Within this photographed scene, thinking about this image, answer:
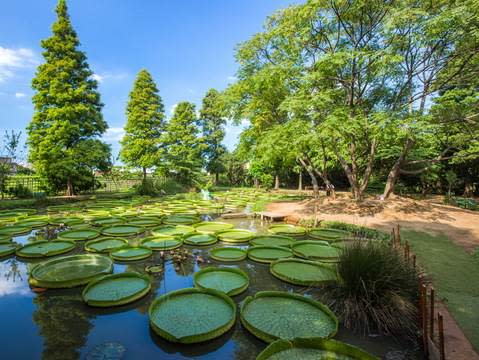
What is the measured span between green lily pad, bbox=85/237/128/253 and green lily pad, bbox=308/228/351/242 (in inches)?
191

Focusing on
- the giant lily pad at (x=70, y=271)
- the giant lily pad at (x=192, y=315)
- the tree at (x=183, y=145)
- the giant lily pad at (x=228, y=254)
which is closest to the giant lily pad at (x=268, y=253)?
the giant lily pad at (x=228, y=254)

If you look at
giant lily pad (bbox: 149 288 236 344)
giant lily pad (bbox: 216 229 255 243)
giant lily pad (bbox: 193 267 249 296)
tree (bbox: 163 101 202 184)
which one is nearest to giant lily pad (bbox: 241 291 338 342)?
giant lily pad (bbox: 149 288 236 344)

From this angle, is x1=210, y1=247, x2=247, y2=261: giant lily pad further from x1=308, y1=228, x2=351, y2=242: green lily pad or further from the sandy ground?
the sandy ground

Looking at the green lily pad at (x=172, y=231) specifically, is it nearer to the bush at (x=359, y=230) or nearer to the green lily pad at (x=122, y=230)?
the green lily pad at (x=122, y=230)

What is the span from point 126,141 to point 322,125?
15.3 meters

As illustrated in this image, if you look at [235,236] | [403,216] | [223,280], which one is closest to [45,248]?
[223,280]

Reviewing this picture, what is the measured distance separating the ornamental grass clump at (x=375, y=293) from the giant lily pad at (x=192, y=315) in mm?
1386

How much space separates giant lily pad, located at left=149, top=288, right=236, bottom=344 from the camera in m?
2.43

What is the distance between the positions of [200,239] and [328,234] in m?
3.51

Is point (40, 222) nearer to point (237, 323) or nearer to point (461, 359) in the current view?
point (237, 323)

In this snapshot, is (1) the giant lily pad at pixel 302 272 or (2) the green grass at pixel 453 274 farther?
(1) the giant lily pad at pixel 302 272

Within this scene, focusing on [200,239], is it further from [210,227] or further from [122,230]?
[122,230]

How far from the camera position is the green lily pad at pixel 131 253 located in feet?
14.9

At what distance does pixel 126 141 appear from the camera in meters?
17.7
